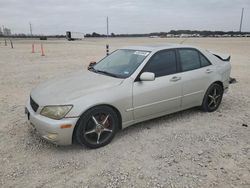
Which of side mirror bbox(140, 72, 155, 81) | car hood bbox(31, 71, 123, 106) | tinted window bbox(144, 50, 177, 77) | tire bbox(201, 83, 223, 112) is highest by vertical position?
tinted window bbox(144, 50, 177, 77)

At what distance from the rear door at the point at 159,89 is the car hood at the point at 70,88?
46 centimetres

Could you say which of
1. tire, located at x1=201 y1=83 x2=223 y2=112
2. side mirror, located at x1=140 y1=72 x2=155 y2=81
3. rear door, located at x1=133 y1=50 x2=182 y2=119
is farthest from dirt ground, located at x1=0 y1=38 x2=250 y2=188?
side mirror, located at x1=140 y1=72 x2=155 y2=81

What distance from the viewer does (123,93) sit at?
12.7ft

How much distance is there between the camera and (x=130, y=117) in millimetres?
4035

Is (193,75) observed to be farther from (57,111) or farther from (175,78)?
(57,111)

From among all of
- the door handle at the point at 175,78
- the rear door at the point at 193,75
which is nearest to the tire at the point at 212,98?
the rear door at the point at 193,75

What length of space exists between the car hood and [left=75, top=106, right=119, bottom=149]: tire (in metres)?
0.33

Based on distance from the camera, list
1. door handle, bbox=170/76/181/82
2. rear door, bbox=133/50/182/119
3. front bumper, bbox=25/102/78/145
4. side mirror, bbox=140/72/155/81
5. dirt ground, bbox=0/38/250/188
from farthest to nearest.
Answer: door handle, bbox=170/76/181/82 < rear door, bbox=133/50/182/119 < side mirror, bbox=140/72/155/81 < front bumper, bbox=25/102/78/145 < dirt ground, bbox=0/38/250/188

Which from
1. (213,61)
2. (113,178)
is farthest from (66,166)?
(213,61)

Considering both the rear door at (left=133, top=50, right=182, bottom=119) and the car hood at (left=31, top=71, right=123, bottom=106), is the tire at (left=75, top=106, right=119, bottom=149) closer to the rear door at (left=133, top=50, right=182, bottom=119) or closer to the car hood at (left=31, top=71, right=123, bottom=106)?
the car hood at (left=31, top=71, right=123, bottom=106)

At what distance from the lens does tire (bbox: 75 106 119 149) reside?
3553 millimetres

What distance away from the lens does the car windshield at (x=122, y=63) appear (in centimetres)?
423

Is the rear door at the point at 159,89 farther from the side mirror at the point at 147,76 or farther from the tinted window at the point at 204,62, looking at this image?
the tinted window at the point at 204,62

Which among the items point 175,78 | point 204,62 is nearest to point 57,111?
point 175,78
